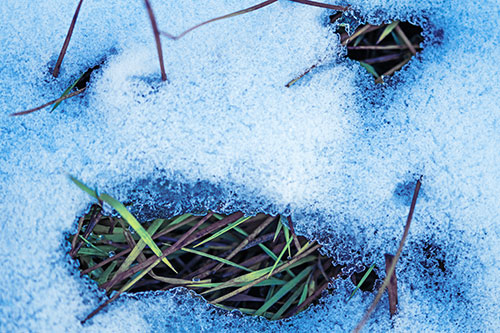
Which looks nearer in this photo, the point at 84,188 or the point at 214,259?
the point at 84,188

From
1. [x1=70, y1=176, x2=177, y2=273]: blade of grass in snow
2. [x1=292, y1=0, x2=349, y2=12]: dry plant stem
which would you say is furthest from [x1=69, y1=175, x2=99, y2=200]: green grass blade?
[x1=292, y1=0, x2=349, y2=12]: dry plant stem

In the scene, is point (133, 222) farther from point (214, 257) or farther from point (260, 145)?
point (260, 145)

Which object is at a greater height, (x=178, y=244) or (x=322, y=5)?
(x=322, y=5)

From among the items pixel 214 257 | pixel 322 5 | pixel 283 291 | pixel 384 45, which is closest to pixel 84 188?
pixel 214 257

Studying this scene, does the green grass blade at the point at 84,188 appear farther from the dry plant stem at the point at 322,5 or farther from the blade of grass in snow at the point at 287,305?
the dry plant stem at the point at 322,5

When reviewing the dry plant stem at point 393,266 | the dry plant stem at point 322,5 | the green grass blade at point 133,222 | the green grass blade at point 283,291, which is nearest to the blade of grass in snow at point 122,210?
the green grass blade at point 133,222

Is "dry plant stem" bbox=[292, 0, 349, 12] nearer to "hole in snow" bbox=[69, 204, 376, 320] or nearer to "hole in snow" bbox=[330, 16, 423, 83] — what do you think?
"hole in snow" bbox=[330, 16, 423, 83]

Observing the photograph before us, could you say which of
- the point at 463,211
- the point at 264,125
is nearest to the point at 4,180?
the point at 264,125
